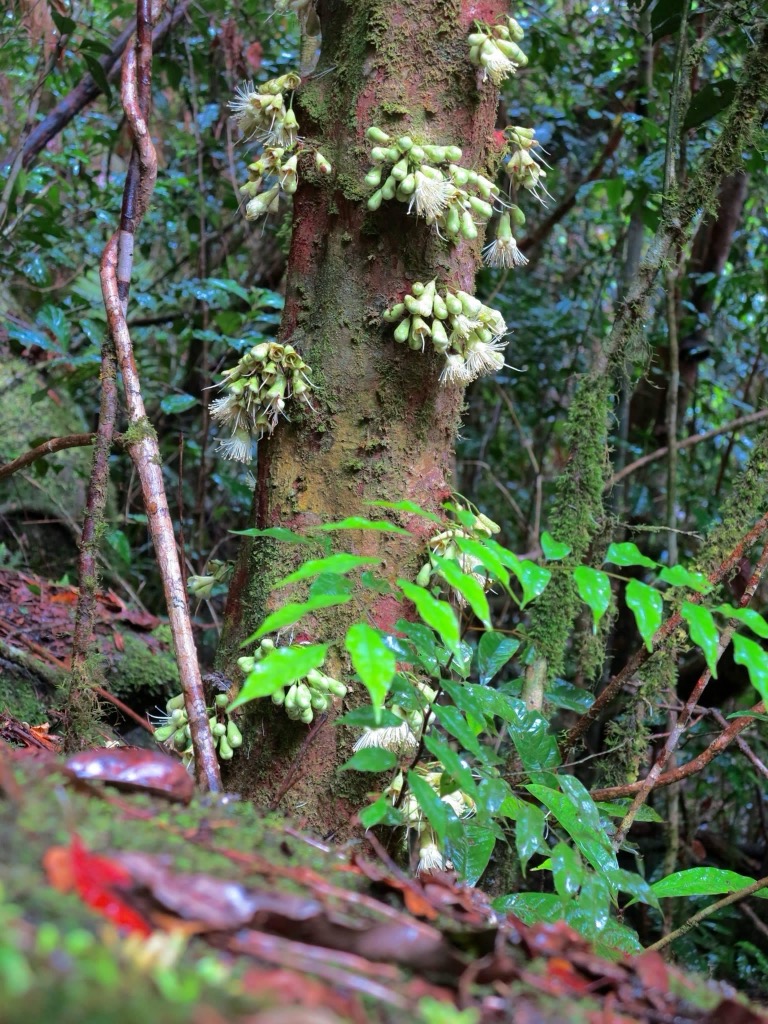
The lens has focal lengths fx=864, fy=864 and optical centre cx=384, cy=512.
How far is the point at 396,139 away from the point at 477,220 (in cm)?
32

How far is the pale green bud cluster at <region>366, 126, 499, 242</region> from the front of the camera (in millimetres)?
2033

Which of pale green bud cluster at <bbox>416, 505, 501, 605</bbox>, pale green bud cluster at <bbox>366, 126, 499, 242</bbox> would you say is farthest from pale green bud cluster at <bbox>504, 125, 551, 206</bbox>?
pale green bud cluster at <bbox>416, 505, 501, 605</bbox>

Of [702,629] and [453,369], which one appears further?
[453,369]

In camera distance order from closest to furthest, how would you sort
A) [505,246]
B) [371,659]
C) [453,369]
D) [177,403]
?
[371,659] < [453,369] < [505,246] < [177,403]

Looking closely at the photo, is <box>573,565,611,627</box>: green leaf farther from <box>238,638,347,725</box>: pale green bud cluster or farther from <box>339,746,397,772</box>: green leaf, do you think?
<box>238,638,347,725</box>: pale green bud cluster

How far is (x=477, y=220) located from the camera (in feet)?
7.52

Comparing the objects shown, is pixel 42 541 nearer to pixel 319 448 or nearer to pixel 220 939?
pixel 319 448

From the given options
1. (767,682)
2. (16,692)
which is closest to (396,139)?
(767,682)

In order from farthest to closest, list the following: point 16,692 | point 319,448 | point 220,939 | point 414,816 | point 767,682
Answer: point 16,692
point 319,448
point 414,816
point 767,682
point 220,939

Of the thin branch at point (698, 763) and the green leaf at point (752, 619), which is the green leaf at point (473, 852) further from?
the green leaf at point (752, 619)

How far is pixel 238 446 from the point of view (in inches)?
88.9

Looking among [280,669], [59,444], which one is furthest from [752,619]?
[59,444]

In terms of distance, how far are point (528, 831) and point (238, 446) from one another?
1.20 meters

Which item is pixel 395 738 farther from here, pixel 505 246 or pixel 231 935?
pixel 505 246
